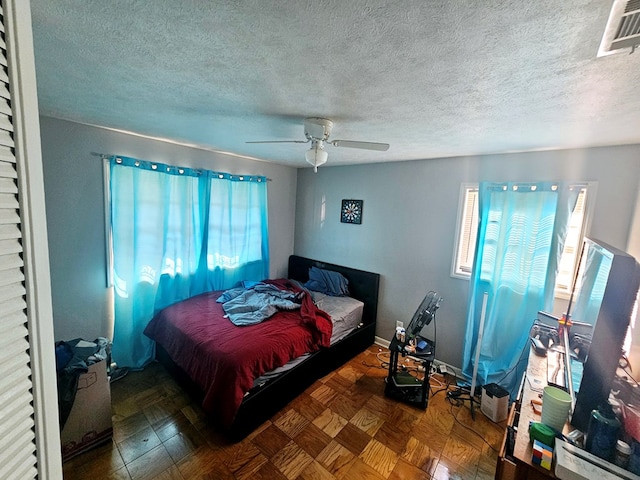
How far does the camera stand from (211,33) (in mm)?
995

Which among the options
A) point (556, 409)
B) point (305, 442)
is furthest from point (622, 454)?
point (305, 442)

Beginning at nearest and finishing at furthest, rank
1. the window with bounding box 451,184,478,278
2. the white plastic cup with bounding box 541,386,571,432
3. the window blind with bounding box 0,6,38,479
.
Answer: the window blind with bounding box 0,6,38,479, the white plastic cup with bounding box 541,386,571,432, the window with bounding box 451,184,478,278

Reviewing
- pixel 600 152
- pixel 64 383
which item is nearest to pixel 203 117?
pixel 64 383

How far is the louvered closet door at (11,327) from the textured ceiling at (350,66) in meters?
0.65

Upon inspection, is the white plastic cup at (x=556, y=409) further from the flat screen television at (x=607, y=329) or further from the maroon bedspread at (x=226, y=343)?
the maroon bedspread at (x=226, y=343)

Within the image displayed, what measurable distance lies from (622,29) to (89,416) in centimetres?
342

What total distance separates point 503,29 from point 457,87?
426 millimetres

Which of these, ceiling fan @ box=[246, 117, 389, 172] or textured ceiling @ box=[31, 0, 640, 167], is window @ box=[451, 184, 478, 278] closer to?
textured ceiling @ box=[31, 0, 640, 167]

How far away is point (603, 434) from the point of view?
3.38 ft

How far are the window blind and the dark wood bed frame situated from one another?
5.32ft

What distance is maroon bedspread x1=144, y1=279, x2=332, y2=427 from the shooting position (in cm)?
200

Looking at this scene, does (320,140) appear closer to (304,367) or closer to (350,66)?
(350,66)

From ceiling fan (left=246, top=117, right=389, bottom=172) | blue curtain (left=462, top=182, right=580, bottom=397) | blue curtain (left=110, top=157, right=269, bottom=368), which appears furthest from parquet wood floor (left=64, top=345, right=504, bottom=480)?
ceiling fan (left=246, top=117, right=389, bottom=172)

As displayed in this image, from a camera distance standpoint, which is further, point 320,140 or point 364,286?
point 364,286
